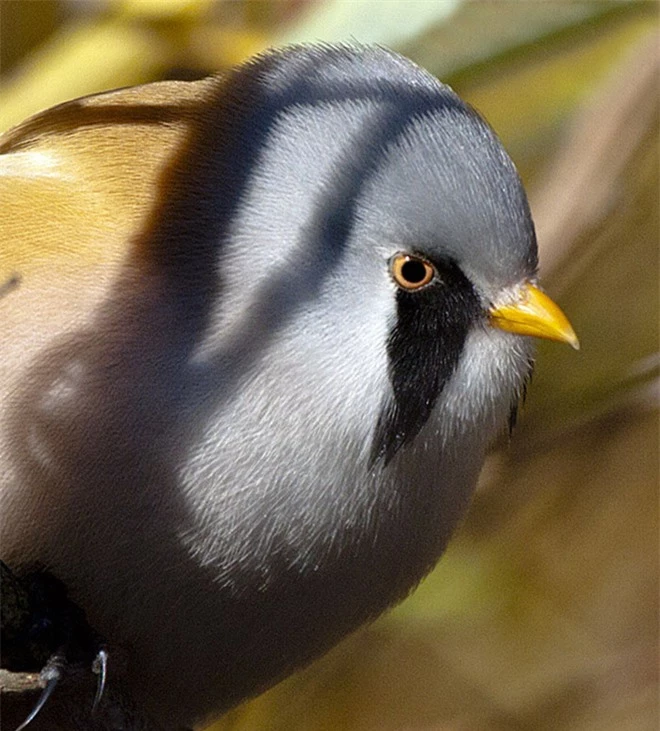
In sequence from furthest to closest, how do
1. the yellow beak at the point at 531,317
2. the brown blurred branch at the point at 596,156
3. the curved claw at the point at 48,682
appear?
the brown blurred branch at the point at 596,156 < the yellow beak at the point at 531,317 < the curved claw at the point at 48,682

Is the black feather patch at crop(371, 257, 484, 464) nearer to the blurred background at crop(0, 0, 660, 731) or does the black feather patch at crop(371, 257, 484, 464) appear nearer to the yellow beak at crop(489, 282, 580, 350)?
the yellow beak at crop(489, 282, 580, 350)

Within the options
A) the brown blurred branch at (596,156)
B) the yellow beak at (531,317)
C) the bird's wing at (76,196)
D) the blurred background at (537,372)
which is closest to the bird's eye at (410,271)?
the yellow beak at (531,317)

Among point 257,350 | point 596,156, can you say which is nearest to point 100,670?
point 257,350

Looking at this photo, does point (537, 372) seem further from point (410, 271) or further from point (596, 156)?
point (410, 271)

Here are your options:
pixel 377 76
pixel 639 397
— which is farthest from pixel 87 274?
pixel 639 397

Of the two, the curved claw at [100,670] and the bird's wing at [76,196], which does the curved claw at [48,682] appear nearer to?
the curved claw at [100,670]

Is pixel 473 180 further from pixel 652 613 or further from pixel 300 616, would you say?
pixel 652 613
